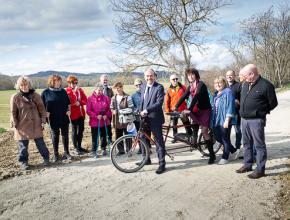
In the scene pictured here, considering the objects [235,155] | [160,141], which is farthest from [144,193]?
[235,155]

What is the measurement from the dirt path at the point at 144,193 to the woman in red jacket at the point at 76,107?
3.89 ft

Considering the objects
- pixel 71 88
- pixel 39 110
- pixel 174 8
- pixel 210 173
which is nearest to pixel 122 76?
pixel 174 8

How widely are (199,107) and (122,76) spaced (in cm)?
1215

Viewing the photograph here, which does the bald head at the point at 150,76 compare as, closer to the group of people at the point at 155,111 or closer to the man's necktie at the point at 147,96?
the group of people at the point at 155,111

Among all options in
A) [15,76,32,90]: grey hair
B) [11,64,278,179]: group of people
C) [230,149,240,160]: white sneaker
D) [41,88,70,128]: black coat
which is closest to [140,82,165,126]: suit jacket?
[11,64,278,179]: group of people

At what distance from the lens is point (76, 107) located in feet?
26.2

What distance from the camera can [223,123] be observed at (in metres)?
6.73

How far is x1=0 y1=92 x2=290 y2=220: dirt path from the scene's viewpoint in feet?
14.9

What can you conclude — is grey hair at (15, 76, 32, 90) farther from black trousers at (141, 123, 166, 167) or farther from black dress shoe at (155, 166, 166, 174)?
black dress shoe at (155, 166, 166, 174)

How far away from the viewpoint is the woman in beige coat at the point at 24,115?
22.0ft

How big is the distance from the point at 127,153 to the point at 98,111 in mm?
1645

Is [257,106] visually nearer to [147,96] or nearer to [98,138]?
[147,96]

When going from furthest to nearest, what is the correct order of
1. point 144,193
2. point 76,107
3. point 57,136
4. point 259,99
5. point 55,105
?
point 76,107 → point 57,136 → point 55,105 → point 259,99 → point 144,193

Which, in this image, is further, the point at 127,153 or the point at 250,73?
the point at 127,153
